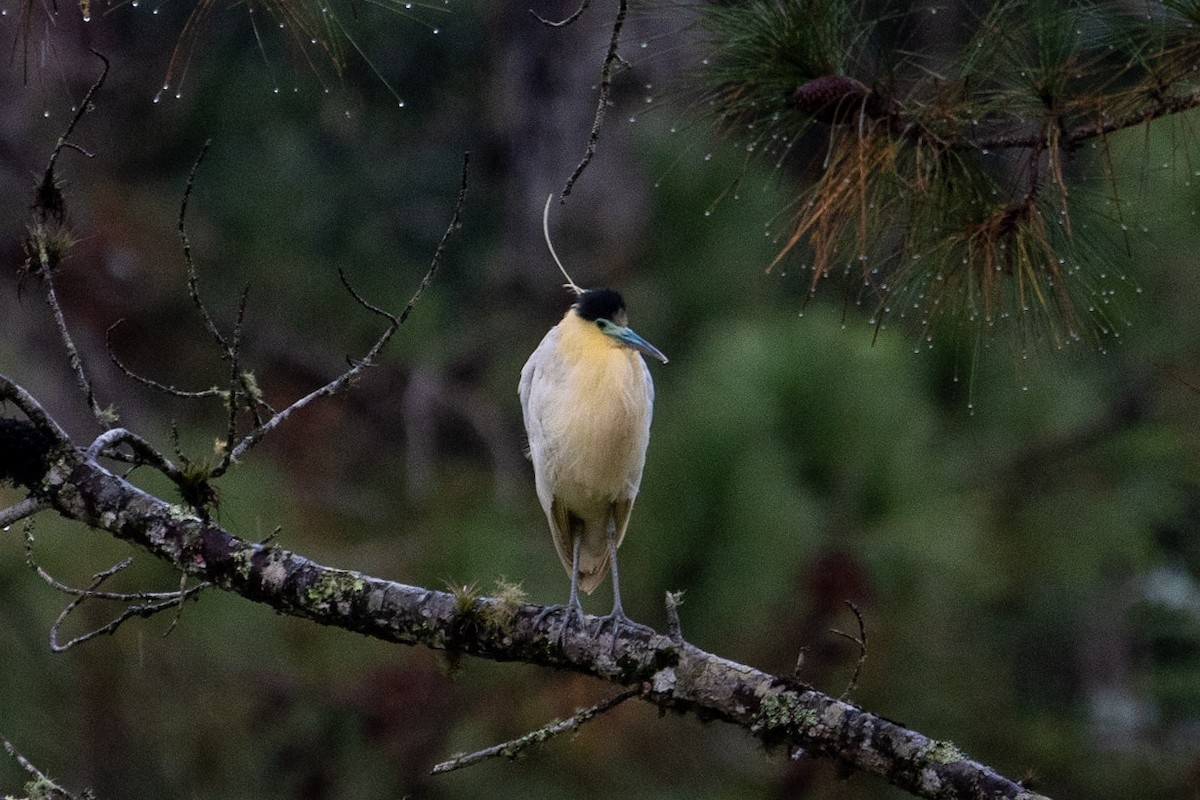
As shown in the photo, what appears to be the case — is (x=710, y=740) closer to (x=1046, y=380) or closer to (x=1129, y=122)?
(x=1046, y=380)

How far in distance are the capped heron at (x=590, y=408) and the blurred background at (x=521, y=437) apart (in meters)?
0.28

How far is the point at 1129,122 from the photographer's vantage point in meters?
2.21

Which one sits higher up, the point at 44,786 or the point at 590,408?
the point at 590,408

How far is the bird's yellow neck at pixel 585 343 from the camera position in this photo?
128 inches

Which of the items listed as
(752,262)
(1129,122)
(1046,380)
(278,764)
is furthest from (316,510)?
(1129,122)

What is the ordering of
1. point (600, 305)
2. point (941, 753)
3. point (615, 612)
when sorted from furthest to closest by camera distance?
point (600, 305)
point (615, 612)
point (941, 753)

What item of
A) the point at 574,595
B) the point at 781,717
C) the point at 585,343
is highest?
the point at 585,343

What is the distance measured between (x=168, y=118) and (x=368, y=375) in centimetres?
150

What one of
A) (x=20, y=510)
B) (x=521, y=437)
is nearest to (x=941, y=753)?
(x=20, y=510)

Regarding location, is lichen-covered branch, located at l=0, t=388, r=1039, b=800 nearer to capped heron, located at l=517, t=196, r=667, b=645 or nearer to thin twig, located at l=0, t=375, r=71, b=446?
thin twig, located at l=0, t=375, r=71, b=446

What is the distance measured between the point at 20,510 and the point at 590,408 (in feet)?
4.26

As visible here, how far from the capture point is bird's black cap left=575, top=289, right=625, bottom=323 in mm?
3320

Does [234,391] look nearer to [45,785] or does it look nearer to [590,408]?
[45,785]

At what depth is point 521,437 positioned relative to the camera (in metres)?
5.36
